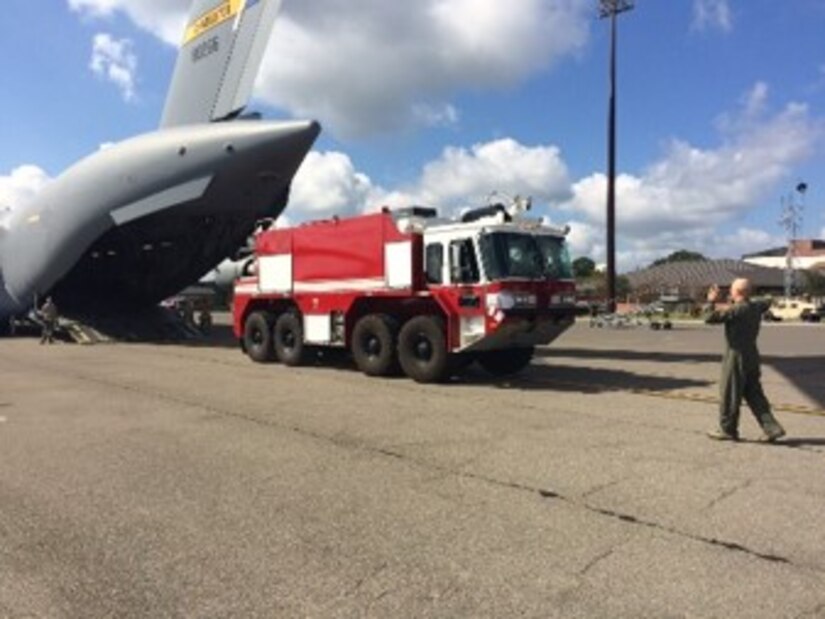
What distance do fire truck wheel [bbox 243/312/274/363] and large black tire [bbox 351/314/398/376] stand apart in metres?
3.07

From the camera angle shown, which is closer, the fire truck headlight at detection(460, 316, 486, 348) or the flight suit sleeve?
the flight suit sleeve

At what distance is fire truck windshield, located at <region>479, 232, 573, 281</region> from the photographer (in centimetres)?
1366

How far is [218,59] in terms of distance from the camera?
23.5m

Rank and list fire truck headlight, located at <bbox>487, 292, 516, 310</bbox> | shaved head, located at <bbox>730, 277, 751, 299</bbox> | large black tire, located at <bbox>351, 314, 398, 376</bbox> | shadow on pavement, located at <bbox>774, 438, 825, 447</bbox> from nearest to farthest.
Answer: shadow on pavement, located at <bbox>774, 438, 825, 447</bbox> → shaved head, located at <bbox>730, 277, 751, 299</bbox> → fire truck headlight, located at <bbox>487, 292, 516, 310</bbox> → large black tire, located at <bbox>351, 314, 398, 376</bbox>

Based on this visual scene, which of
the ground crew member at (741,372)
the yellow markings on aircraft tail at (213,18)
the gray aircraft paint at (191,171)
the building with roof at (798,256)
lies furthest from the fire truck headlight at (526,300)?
the building with roof at (798,256)

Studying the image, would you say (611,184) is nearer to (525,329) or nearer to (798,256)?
(525,329)

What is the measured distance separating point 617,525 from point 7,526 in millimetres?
4099

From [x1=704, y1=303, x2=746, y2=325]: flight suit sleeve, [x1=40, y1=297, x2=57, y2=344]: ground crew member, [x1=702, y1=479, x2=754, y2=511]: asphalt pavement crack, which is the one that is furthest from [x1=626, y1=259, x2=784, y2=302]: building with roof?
[x1=702, y1=479, x2=754, y2=511]: asphalt pavement crack

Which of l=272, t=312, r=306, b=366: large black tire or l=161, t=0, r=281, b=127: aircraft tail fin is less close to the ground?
l=161, t=0, r=281, b=127: aircraft tail fin

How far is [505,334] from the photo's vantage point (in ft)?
44.7

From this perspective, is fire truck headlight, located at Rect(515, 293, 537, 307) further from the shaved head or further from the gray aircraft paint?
the gray aircraft paint

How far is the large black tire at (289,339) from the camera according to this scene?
57.1ft

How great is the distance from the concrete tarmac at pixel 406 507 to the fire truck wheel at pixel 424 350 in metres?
1.39

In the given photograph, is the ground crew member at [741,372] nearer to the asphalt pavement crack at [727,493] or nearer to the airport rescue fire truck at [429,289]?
the asphalt pavement crack at [727,493]
